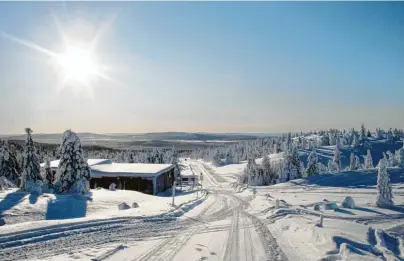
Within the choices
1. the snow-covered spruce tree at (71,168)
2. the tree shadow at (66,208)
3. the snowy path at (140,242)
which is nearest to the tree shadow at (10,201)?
the tree shadow at (66,208)

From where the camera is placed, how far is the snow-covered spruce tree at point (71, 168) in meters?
28.6

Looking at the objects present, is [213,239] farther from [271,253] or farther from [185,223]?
[185,223]

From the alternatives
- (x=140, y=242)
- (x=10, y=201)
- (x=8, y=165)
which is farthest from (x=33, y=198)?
(x=8, y=165)

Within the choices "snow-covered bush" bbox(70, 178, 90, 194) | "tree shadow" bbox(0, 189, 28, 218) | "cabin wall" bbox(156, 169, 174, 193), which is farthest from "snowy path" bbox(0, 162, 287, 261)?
"cabin wall" bbox(156, 169, 174, 193)

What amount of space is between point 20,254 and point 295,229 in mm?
11235

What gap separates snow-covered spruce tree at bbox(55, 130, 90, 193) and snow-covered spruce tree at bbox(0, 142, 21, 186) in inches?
749

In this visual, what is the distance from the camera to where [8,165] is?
45688mm

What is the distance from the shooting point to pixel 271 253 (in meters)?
11.5

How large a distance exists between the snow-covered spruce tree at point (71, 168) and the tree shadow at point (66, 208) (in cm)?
591

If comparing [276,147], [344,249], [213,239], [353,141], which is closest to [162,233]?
[213,239]

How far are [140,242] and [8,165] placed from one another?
40690mm

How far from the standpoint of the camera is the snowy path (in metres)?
10.3

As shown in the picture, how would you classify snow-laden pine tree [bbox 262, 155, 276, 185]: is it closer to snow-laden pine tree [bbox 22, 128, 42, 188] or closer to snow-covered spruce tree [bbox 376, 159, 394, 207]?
snow-covered spruce tree [bbox 376, 159, 394, 207]

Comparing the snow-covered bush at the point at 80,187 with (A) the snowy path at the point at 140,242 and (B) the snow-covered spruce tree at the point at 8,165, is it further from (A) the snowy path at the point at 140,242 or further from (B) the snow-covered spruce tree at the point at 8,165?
(B) the snow-covered spruce tree at the point at 8,165
